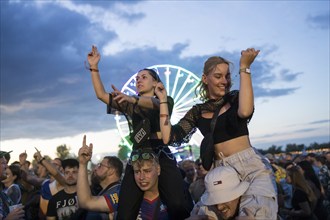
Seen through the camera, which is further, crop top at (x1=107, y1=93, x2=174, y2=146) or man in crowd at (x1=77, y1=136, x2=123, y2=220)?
man in crowd at (x1=77, y1=136, x2=123, y2=220)

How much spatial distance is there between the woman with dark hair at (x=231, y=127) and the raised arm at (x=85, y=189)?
1.42m

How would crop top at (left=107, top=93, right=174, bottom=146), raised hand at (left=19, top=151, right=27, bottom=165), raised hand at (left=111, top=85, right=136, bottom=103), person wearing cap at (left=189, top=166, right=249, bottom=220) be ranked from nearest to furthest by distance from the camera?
1. person wearing cap at (left=189, top=166, right=249, bottom=220)
2. raised hand at (left=111, top=85, right=136, bottom=103)
3. crop top at (left=107, top=93, right=174, bottom=146)
4. raised hand at (left=19, top=151, right=27, bottom=165)

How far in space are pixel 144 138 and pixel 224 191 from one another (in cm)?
120

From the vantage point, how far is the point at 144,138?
400 cm

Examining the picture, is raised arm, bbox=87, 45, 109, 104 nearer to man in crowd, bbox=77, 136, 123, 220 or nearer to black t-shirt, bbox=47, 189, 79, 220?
man in crowd, bbox=77, 136, 123, 220

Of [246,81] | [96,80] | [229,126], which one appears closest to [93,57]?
[96,80]

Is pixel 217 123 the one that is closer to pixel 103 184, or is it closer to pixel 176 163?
pixel 176 163

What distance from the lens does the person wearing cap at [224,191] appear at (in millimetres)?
3033

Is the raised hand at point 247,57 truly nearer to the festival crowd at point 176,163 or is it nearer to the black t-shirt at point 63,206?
the festival crowd at point 176,163

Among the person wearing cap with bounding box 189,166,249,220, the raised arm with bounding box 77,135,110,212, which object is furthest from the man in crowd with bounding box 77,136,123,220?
the person wearing cap with bounding box 189,166,249,220

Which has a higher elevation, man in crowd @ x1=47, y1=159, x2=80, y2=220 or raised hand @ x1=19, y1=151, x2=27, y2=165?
raised hand @ x1=19, y1=151, x2=27, y2=165

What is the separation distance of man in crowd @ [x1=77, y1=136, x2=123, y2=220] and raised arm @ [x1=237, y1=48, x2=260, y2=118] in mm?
2230

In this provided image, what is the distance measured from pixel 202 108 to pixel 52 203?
3.63 metres

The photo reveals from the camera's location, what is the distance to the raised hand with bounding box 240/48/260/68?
10.1ft
